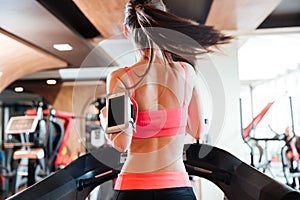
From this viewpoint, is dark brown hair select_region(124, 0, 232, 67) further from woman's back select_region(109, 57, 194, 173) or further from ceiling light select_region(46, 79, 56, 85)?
ceiling light select_region(46, 79, 56, 85)

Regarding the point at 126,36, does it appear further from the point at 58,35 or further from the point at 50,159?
the point at 50,159

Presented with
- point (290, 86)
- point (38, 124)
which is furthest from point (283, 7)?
point (38, 124)

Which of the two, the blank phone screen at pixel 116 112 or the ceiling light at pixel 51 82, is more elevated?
the ceiling light at pixel 51 82

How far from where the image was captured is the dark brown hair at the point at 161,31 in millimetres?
979

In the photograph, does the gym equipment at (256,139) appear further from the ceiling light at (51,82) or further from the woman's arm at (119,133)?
the ceiling light at (51,82)

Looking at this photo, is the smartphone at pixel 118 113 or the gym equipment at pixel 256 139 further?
the gym equipment at pixel 256 139

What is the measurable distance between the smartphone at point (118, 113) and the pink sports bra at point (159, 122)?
8 centimetres

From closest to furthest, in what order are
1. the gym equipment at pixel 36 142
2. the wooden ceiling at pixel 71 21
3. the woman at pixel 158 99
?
the woman at pixel 158 99
the wooden ceiling at pixel 71 21
the gym equipment at pixel 36 142

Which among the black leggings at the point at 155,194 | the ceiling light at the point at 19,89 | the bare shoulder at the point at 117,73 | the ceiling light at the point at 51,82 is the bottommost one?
the black leggings at the point at 155,194

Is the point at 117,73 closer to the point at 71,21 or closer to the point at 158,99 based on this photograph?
the point at 158,99

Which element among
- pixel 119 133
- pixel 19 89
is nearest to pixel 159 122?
pixel 119 133

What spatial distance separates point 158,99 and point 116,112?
155mm

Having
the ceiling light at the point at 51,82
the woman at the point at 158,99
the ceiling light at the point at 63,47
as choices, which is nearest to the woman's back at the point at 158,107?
the woman at the point at 158,99

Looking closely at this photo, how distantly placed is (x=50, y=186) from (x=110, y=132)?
1.81ft
